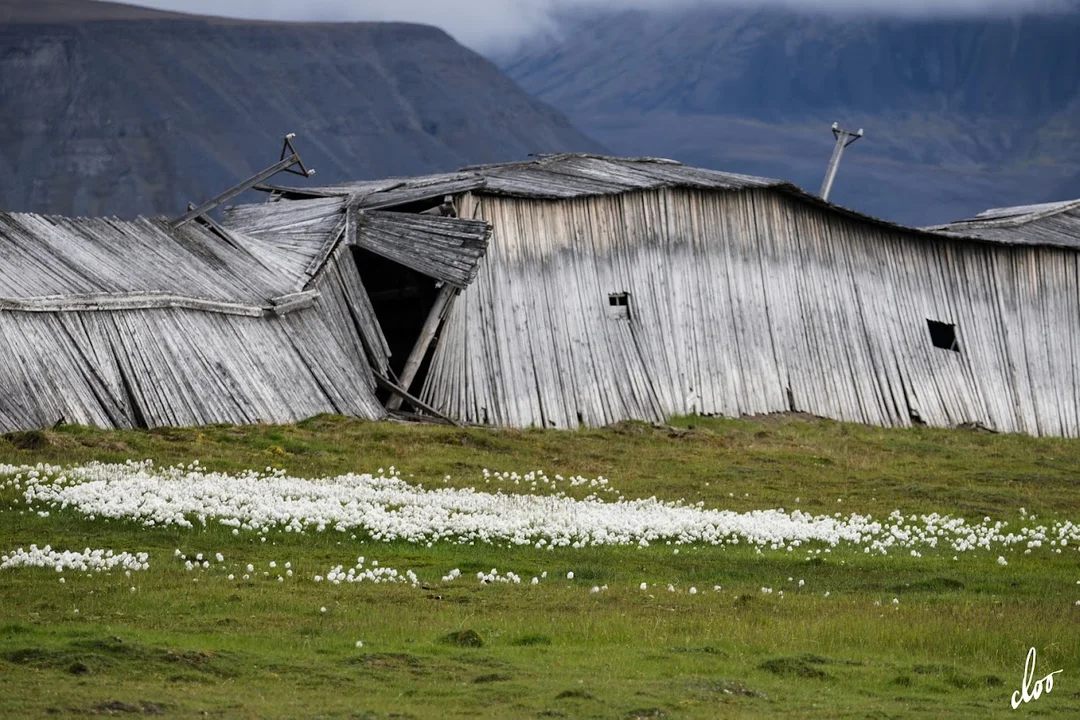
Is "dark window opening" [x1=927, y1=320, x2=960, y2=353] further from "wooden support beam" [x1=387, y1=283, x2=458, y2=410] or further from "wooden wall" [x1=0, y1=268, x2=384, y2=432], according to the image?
"wooden wall" [x1=0, y1=268, x2=384, y2=432]

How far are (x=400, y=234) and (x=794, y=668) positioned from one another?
27.2 meters

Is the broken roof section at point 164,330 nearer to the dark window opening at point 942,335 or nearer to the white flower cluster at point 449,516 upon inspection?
the white flower cluster at point 449,516

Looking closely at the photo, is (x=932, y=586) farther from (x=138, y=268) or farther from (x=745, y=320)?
(x=745, y=320)

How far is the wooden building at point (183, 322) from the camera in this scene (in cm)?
3120

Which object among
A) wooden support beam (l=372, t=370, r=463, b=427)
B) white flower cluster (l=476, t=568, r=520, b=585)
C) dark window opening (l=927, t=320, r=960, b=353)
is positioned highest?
A: dark window opening (l=927, t=320, r=960, b=353)

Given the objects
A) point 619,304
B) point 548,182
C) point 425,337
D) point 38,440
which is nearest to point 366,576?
point 38,440

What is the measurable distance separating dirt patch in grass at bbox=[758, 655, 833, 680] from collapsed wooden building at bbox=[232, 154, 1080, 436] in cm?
2439

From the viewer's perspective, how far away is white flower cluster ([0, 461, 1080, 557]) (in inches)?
893

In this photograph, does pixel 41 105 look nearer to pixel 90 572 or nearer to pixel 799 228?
pixel 799 228

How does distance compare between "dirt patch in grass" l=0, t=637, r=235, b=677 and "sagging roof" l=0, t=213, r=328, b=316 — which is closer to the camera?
"dirt patch in grass" l=0, t=637, r=235, b=677

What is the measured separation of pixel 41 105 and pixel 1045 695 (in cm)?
17631

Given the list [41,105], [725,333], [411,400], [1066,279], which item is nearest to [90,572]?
[411,400]

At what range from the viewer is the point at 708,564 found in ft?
72.4

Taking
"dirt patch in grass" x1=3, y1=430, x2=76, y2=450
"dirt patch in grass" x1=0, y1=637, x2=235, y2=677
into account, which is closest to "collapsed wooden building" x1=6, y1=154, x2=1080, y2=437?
"dirt patch in grass" x1=3, y1=430, x2=76, y2=450
